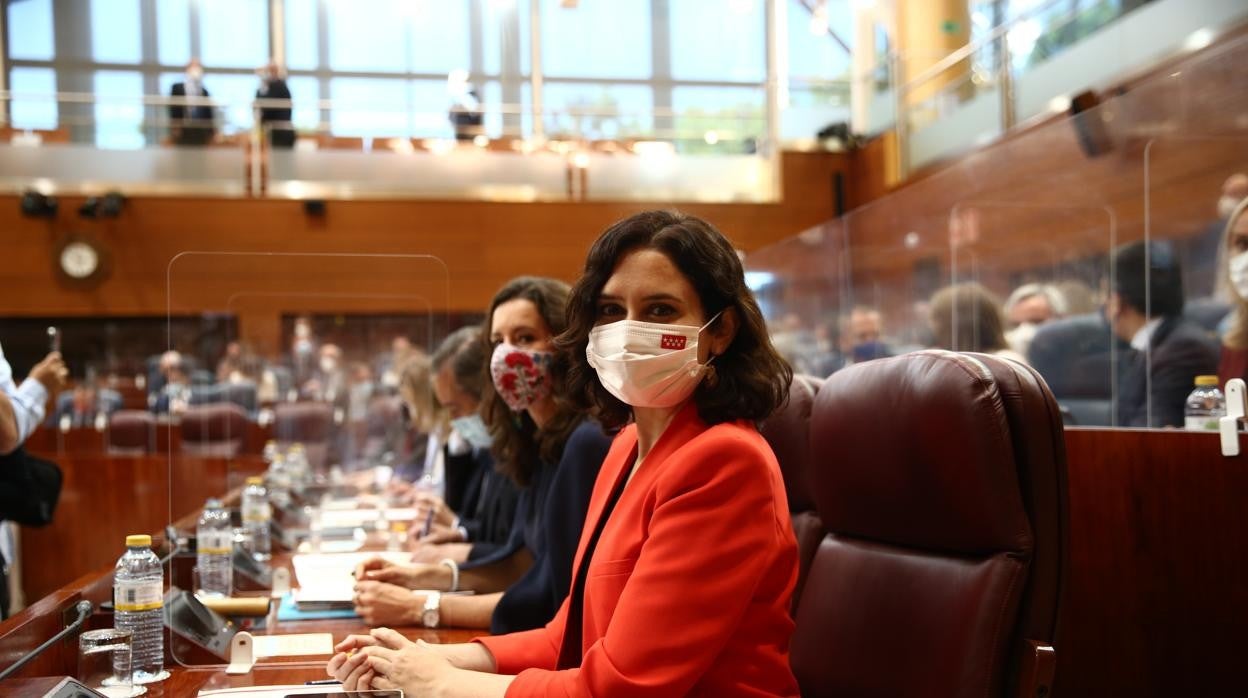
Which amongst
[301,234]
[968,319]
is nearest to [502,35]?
[301,234]

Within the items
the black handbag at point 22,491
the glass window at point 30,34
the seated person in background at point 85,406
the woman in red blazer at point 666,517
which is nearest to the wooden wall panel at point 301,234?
the seated person in background at point 85,406

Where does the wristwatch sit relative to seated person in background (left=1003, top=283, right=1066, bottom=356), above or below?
below

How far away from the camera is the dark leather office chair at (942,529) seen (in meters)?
1.35

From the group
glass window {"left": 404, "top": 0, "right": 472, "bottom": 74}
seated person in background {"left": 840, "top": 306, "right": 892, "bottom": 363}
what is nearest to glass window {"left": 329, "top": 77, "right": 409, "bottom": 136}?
glass window {"left": 404, "top": 0, "right": 472, "bottom": 74}

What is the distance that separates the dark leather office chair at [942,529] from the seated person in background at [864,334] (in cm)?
349

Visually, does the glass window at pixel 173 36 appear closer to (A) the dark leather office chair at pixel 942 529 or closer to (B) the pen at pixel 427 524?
(B) the pen at pixel 427 524

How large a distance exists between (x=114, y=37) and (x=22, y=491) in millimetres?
11552

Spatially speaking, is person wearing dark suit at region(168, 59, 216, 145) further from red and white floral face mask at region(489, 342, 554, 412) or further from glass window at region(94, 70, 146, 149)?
red and white floral face mask at region(489, 342, 554, 412)

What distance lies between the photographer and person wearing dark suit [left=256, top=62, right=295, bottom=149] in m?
9.41

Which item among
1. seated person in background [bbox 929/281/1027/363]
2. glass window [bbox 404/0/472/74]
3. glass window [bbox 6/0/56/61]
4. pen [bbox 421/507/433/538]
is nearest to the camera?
pen [bbox 421/507/433/538]

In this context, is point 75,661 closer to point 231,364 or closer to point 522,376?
point 522,376

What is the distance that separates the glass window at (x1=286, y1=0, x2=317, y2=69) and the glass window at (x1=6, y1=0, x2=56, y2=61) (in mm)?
2699

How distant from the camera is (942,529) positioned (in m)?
1.45

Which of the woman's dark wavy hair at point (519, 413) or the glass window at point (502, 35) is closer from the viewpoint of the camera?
the woman's dark wavy hair at point (519, 413)
